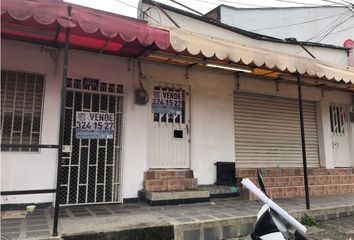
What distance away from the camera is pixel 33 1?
456 centimetres

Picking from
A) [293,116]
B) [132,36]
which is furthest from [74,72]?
[293,116]

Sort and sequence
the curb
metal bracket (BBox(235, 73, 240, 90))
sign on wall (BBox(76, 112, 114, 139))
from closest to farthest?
the curb < sign on wall (BBox(76, 112, 114, 139)) < metal bracket (BBox(235, 73, 240, 90))

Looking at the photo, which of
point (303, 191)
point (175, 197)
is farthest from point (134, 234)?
point (303, 191)

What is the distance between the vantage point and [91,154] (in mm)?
6910

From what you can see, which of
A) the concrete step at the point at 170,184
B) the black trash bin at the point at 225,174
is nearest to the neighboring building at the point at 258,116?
the black trash bin at the point at 225,174

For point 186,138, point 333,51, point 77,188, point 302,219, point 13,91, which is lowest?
point 302,219

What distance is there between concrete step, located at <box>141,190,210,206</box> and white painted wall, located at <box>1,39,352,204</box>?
56 cm

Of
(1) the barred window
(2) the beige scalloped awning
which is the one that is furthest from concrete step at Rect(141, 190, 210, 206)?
(2) the beige scalloped awning

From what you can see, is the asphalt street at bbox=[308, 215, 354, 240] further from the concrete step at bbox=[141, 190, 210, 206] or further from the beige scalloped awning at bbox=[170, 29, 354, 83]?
the beige scalloped awning at bbox=[170, 29, 354, 83]

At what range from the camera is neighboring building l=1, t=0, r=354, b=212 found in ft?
19.3

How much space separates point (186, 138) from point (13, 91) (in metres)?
4.00

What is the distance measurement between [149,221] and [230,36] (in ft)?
22.3

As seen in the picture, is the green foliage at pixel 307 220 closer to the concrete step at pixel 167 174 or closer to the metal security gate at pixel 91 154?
the concrete step at pixel 167 174

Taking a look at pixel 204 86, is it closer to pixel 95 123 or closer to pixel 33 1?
pixel 95 123
